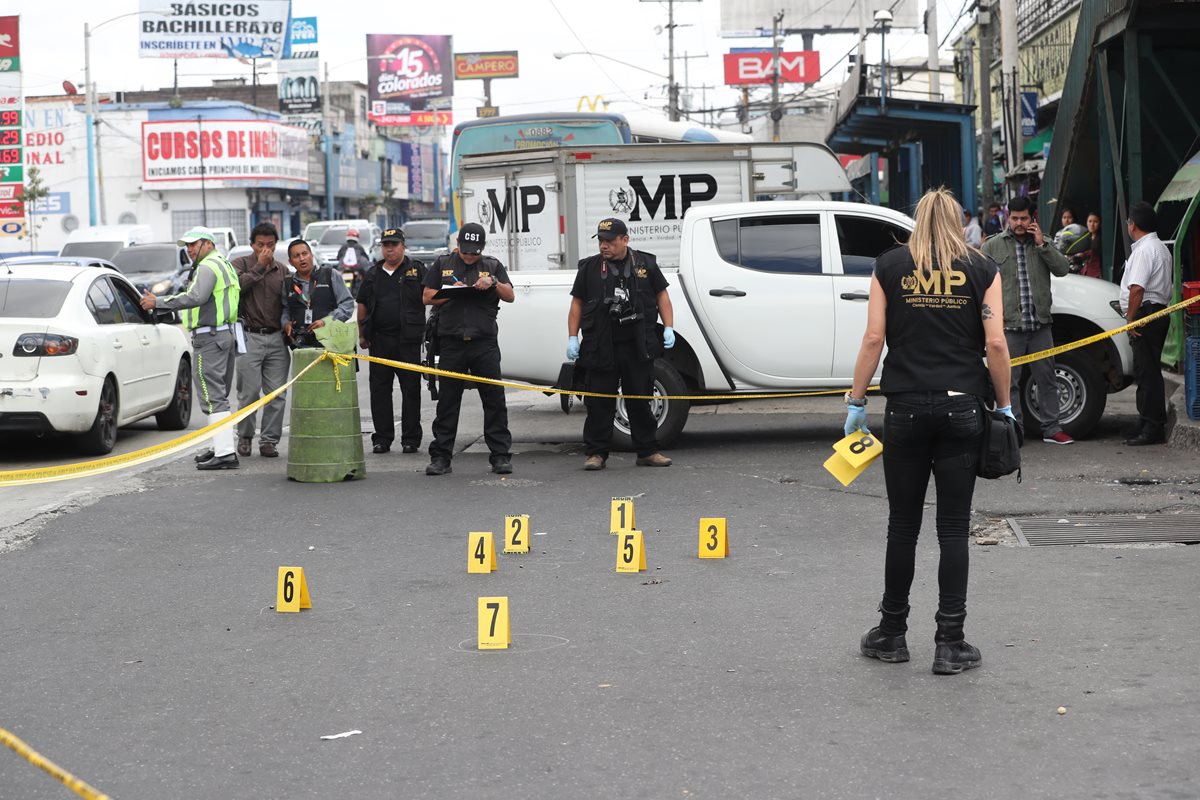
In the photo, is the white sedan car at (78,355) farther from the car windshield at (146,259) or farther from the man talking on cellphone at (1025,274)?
the car windshield at (146,259)

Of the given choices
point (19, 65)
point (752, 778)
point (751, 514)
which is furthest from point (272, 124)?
point (752, 778)

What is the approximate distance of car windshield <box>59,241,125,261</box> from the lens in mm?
34469

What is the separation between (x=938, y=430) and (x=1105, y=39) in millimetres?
10435

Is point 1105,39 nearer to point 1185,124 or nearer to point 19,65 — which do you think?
point 1185,124

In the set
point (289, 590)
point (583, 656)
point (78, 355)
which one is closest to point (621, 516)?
point (289, 590)

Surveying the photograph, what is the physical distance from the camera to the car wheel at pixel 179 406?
1484 centimetres

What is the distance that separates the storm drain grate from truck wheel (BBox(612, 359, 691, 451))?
3743 mm

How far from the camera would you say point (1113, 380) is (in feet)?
41.5

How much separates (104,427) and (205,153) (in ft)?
180

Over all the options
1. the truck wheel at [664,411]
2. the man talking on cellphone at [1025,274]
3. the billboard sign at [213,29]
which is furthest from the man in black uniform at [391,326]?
the billboard sign at [213,29]

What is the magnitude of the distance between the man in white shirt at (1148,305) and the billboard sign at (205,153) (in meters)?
56.1

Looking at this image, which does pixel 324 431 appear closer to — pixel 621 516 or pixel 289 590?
pixel 621 516

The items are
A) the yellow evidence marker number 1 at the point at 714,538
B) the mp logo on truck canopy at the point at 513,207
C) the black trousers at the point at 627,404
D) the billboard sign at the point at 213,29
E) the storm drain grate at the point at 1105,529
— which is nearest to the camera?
the yellow evidence marker number 1 at the point at 714,538

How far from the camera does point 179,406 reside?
49.1 feet
